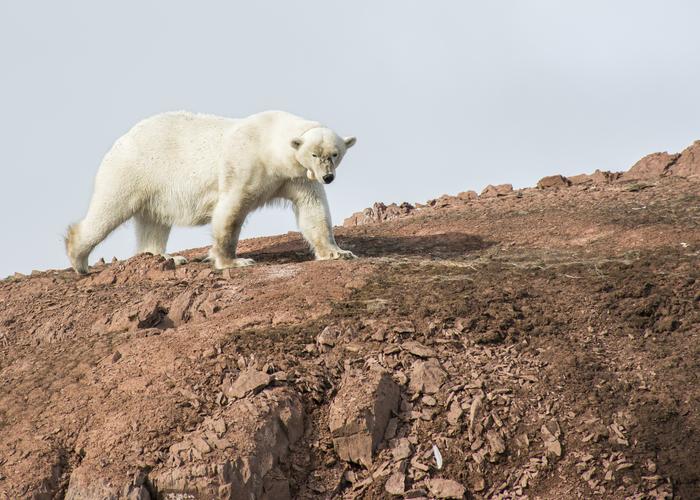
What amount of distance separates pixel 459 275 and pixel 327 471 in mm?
3341

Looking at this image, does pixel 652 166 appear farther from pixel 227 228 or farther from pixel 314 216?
pixel 227 228

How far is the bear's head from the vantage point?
10961 mm

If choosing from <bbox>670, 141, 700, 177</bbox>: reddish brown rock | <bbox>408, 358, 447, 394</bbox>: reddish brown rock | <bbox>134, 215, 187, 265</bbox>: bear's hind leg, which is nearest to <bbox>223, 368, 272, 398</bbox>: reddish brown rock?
<bbox>408, 358, 447, 394</bbox>: reddish brown rock

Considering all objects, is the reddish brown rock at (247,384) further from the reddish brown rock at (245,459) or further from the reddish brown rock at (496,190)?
the reddish brown rock at (496,190)

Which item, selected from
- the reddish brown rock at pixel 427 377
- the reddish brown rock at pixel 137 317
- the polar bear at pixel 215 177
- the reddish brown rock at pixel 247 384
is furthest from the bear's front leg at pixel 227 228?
the reddish brown rock at pixel 427 377

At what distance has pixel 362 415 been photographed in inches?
290

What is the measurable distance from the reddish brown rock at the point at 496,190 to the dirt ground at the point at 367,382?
567cm

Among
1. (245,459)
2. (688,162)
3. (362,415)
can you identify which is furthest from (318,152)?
(688,162)

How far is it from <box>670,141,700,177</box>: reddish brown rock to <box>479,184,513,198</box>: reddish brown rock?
9.72 ft

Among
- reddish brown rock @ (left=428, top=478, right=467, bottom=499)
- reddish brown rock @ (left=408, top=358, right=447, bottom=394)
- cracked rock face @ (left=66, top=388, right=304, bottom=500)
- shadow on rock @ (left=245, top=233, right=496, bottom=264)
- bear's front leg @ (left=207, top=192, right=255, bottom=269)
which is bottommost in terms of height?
reddish brown rock @ (left=428, top=478, right=467, bottom=499)

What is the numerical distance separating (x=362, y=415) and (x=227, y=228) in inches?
182

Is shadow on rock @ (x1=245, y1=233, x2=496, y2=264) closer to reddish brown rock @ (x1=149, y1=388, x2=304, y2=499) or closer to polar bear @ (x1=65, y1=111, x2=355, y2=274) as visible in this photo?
polar bear @ (x1=65, y1=111, x2=355, y2=274)

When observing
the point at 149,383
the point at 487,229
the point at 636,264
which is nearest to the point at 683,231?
the point at 636,264

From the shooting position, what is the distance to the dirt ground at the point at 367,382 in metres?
7.02
